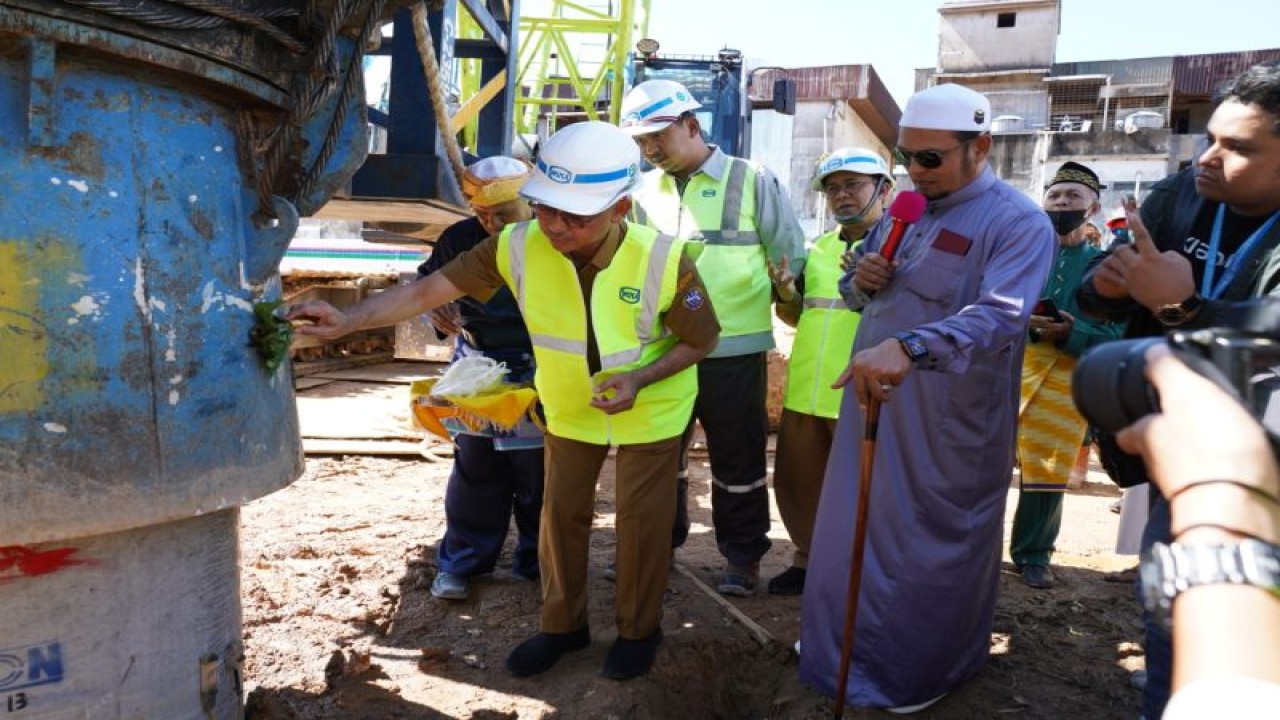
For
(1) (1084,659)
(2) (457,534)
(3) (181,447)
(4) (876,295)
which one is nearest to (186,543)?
(3) (181,447)

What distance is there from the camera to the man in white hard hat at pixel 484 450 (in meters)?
3.93

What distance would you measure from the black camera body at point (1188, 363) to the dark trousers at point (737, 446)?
274 centimetres

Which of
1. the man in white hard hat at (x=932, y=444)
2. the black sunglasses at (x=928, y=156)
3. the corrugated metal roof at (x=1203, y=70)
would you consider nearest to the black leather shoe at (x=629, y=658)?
the man in white hard hat at (x=932, y=444)

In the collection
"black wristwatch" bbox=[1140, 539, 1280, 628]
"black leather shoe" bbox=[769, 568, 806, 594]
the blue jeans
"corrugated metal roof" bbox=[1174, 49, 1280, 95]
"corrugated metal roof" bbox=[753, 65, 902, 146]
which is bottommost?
"black leather shoe" bbox=[769, 568, 806, 594]

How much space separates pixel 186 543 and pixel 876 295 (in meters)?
2.16

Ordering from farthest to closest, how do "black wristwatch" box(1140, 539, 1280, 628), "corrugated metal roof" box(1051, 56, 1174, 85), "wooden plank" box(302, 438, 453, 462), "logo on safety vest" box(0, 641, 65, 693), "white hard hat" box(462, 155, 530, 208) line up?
"corrugated metal roof" box(1051, 56, 1174, 85) < "wooden plank" box(302, 438, 453, 462) < "white hard hat" box(462, 155, 530, 208) < "logo on safety vest" box(0, 641, 65, 693) < "black wristwatch" box(1140, 539, 1280, 628)

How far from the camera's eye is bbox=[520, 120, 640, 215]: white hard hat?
2889mm

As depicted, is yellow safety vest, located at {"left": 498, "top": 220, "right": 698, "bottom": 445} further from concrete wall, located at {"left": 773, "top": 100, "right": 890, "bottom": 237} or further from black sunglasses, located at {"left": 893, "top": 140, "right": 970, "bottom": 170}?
concrete wall, located at {"left": 773, "top": 100, "right": 890, "bottom": 237}

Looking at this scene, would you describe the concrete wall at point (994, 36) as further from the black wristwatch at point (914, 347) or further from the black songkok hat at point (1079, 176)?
the black wristwatch at point (914, 347)

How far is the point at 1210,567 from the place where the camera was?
1.02 m

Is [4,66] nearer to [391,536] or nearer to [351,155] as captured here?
[351,155]

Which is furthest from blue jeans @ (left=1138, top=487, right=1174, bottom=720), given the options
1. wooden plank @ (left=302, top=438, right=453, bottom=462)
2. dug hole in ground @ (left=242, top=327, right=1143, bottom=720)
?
wooden plank @ (left=302, top=438, right=453, bottom=462)

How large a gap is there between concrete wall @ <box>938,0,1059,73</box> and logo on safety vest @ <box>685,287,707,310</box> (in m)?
31.7

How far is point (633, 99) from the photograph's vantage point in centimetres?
399
